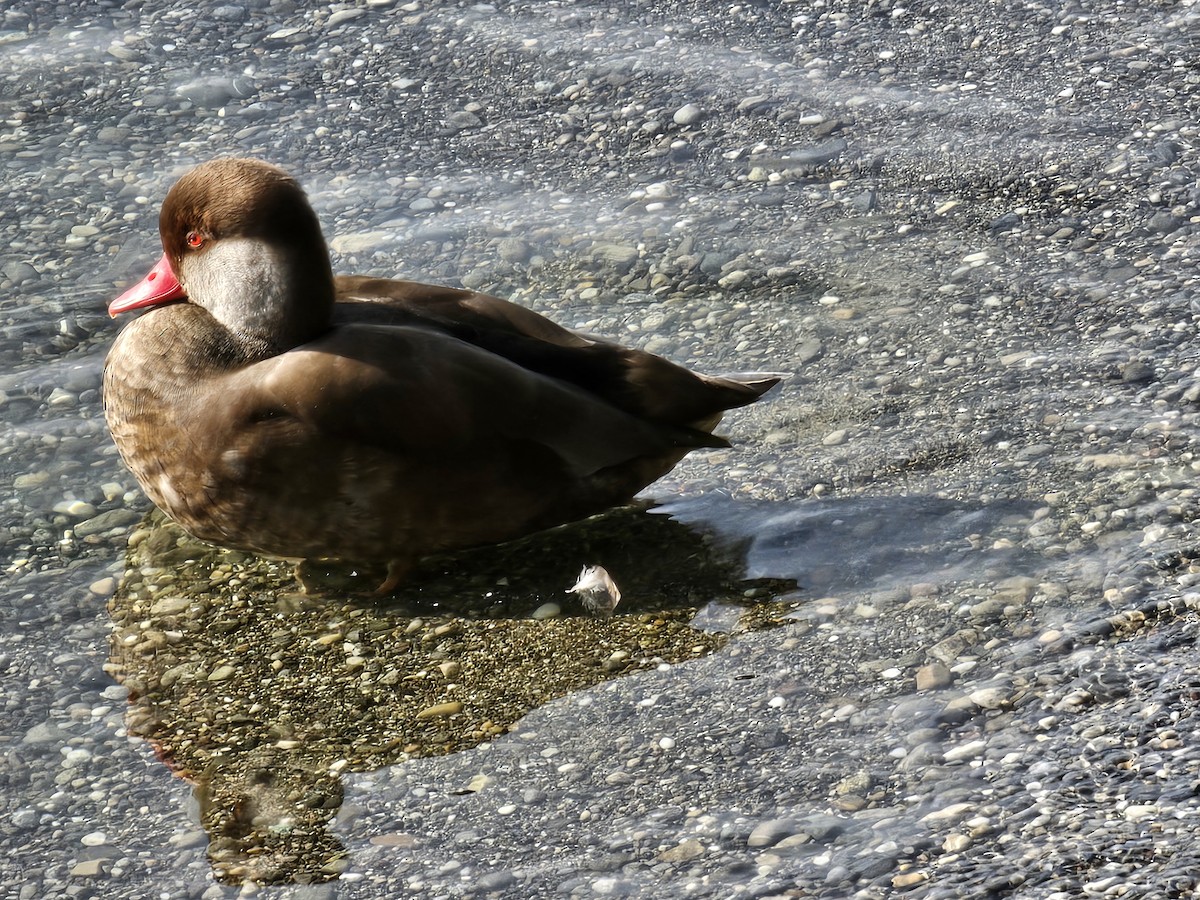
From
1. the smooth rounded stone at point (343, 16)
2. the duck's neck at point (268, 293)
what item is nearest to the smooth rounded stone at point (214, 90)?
the smooth rounded stone at point (343, 16)

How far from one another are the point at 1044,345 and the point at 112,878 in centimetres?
356

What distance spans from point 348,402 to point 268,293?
0.47 m

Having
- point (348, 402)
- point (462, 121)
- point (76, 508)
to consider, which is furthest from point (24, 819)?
point (462, 121)

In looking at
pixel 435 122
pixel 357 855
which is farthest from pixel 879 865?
pixel 435 122

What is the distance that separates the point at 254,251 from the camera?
441 cm

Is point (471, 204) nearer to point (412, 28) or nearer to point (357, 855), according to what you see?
point (412, 28)

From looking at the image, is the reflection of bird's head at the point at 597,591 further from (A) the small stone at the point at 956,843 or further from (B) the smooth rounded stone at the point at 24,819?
(B) the smooth rounded stone at the point at 24,819

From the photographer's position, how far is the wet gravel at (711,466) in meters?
3.57

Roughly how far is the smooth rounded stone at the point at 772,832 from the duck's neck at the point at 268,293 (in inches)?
77.1

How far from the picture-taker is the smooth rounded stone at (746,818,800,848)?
11.4 feet

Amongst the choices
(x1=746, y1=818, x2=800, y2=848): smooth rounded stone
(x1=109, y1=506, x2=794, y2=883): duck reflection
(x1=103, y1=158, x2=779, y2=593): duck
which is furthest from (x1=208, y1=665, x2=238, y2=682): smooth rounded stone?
(x1=746, y1=818, x2=800, y2=848): smooth rounded stone

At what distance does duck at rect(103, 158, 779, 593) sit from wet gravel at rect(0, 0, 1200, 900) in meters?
0.31

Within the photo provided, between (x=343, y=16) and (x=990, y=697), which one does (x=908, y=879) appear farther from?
(x=343, y=16)

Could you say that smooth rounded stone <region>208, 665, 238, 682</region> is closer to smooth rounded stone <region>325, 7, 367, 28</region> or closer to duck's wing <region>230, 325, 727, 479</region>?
duck's wing <region>230, 325, 727, 479</region>
